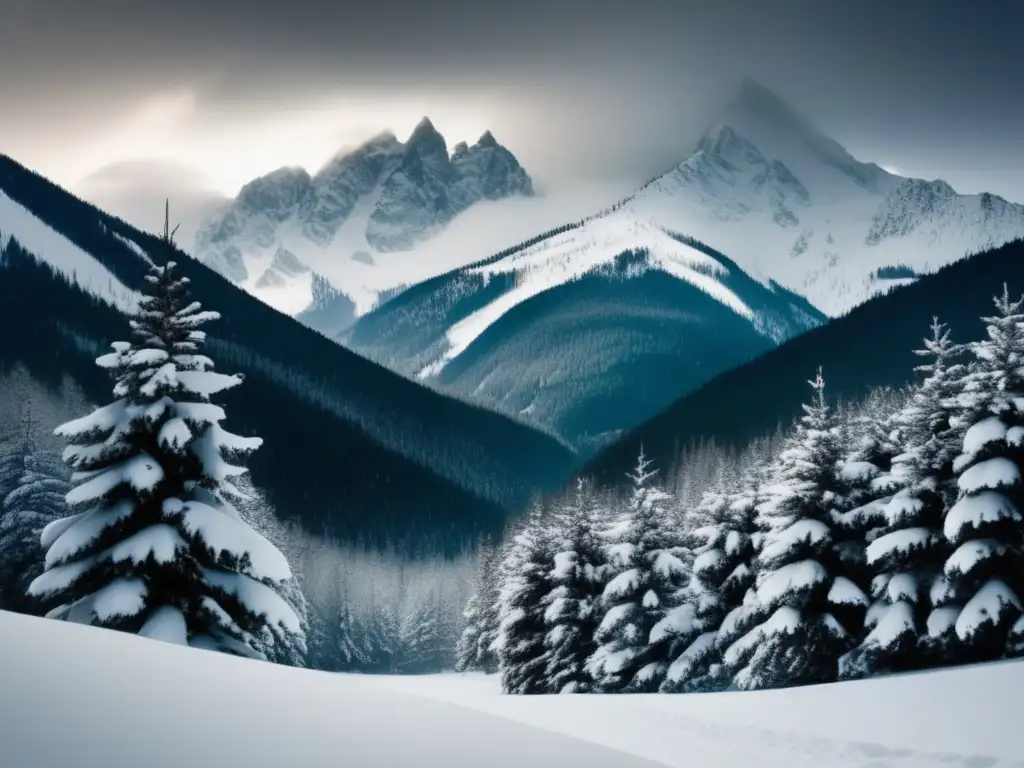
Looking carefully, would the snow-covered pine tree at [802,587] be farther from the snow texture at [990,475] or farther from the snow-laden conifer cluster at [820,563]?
the snow texture at [990,475]

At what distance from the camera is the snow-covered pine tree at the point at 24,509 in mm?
35312

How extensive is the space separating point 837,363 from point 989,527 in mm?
162739

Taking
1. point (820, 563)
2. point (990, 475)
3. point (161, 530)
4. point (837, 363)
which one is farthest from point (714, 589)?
point (837, 363)

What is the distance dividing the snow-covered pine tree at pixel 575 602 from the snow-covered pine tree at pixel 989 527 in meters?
13.9

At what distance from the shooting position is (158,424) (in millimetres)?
16453

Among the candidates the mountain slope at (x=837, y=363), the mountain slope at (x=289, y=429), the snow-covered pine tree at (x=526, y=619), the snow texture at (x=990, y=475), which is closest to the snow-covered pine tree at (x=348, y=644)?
the mountain slope at (x=289, y=429)

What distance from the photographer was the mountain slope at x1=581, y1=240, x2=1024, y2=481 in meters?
167

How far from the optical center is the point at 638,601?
31.4 meters

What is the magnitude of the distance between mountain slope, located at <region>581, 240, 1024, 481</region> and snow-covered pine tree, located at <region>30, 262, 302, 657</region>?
478ft

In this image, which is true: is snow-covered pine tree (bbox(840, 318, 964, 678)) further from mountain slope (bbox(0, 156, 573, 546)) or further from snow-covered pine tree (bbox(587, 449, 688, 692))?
mountain slope (bbox(0, 156, 573, 546))

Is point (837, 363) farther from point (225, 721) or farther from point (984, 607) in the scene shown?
point (225, 721)

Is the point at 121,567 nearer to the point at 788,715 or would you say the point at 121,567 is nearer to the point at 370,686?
the point at 370,686

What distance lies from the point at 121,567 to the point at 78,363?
13489cm

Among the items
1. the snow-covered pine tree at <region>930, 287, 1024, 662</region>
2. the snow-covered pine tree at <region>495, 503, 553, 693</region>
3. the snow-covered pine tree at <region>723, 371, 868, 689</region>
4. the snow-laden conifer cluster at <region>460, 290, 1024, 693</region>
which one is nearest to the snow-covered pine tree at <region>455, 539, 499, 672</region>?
the snow-covered pine tree at <region>495, 503, 553, 693</region>
